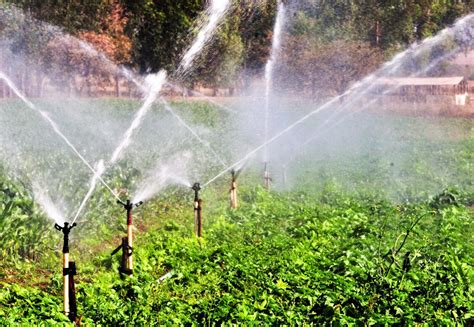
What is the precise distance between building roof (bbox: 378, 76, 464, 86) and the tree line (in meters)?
4.20

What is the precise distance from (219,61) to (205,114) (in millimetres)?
12662

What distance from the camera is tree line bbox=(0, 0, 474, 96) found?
43.5 m

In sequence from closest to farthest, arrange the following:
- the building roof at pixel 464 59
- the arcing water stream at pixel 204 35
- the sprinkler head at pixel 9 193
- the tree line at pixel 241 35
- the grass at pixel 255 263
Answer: the grass at pixel 255 263, the sprinkler head at pixel 9 193, the tree line at pixel 241 35, the arcing water stream at pixel 204 35, the building roof at pixel 464 59

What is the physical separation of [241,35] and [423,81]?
1818 centimetres

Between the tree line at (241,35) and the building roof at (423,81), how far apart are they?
13.8 ft

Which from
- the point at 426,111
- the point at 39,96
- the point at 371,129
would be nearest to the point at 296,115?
the point at 371,129

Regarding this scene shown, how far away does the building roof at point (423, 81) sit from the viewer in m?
64.1

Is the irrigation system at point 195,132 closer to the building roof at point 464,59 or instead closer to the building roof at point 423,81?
the building roof at point 423,81

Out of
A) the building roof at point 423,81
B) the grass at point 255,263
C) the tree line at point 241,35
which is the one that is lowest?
the building roof at point 423,81

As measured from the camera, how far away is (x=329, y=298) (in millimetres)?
8703

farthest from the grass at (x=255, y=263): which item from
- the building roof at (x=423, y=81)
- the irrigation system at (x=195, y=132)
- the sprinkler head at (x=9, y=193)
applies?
the building roof at (x=423, y=81)

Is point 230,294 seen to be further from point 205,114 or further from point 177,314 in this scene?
point 205,114

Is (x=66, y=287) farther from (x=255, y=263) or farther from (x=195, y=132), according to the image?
(x=195, y=132)

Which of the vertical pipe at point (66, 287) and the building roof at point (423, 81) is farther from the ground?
the vertical pipe at point (66, 287)
